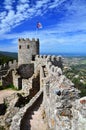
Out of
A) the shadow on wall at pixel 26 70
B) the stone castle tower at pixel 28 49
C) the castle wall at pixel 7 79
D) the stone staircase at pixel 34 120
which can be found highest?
the stone castle tower at pixel 28 49

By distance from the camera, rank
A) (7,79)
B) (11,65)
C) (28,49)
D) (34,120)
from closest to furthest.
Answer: (34,120) → (28,49) → (7,79) → (11,65)

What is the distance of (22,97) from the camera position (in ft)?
79.0

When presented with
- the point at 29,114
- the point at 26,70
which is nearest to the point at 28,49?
the point at 26,70

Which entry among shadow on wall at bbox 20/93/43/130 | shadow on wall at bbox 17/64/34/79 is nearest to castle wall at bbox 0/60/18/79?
shadow on wall at bbox 17/64/34/79

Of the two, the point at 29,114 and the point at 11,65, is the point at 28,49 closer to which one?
the point at 11,65

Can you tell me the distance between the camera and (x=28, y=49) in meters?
29.2

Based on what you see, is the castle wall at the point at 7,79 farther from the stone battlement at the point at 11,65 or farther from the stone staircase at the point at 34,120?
the stone staircase at the point at 34,120

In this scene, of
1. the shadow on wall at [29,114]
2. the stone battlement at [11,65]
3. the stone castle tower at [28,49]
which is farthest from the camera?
the stone battlement at [11,65]

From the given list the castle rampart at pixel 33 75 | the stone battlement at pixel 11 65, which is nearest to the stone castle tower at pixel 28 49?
the castle rampart at pixel 33 75

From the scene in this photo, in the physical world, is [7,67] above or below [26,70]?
above

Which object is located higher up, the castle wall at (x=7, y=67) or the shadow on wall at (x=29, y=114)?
the castle wall at (x=7, y=67)

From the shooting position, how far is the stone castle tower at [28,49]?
29203 millimetres

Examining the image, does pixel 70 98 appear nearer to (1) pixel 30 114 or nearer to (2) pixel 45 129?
(2) pixel 45 129

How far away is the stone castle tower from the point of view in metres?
29.2
